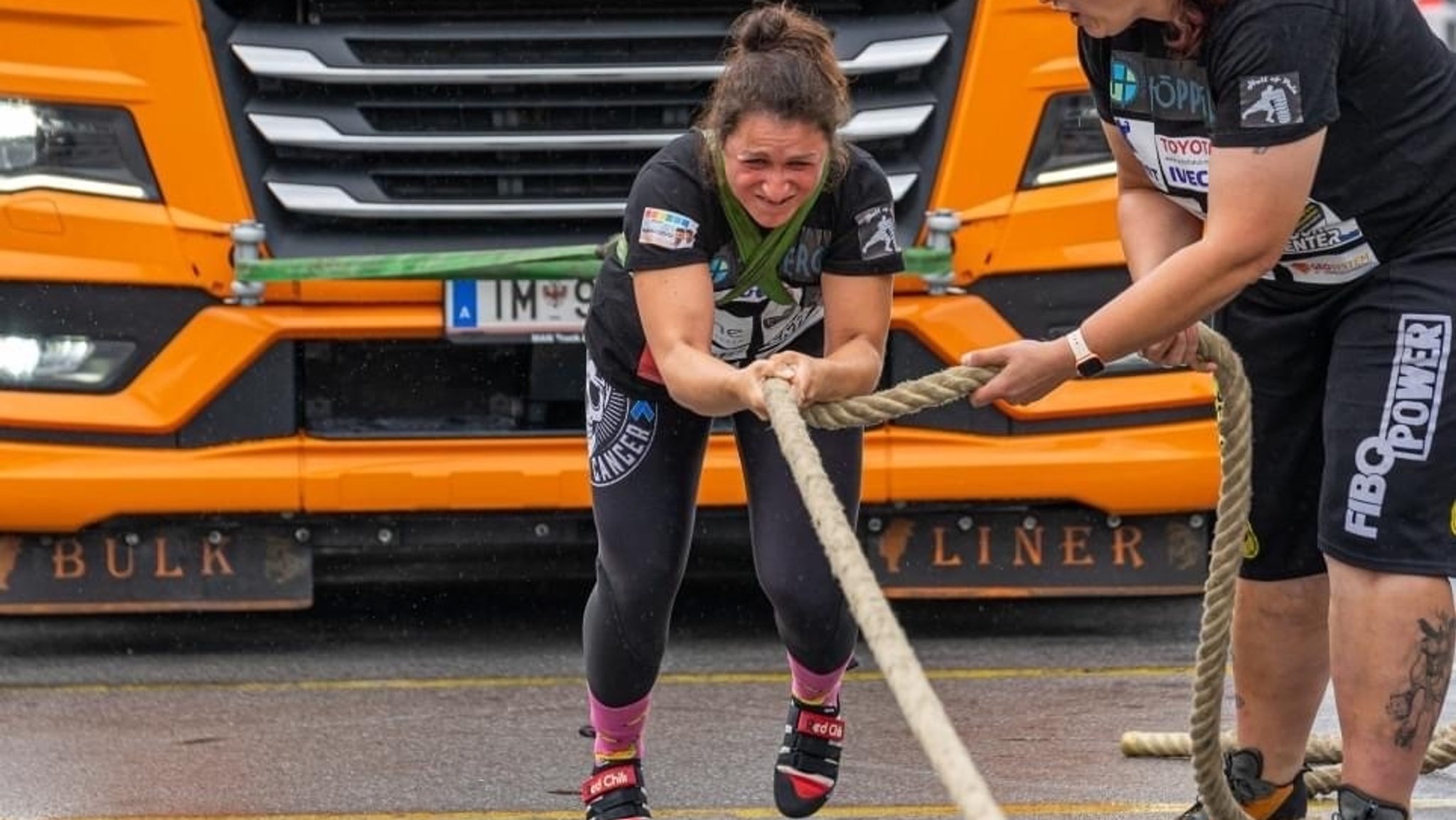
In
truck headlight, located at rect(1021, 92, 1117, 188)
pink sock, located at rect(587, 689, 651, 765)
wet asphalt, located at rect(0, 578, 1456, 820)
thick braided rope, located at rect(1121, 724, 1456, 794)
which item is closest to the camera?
pink sock, located at rect(587, 689, 651, 765)

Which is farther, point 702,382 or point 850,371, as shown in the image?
point 850,371

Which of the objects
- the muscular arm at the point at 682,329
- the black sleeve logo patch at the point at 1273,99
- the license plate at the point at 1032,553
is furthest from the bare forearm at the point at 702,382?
the license plate at the point at 1032,553

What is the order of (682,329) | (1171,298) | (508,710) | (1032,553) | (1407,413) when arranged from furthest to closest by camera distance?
(1032,553), (508,710), (682,329), (1407,413), (1171,298)

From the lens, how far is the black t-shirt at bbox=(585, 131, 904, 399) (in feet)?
16.8

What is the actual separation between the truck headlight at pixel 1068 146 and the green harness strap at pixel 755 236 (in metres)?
1.95

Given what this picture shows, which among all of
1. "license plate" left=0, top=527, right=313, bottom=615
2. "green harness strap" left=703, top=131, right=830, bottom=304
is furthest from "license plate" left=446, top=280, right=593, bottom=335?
"green harness strap" left=703, top=131, right=830, bottom=304

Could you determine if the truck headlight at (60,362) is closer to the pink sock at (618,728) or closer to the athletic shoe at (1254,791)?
the pink sock at (618,728)

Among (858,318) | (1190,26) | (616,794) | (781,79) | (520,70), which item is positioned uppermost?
(1190,26)

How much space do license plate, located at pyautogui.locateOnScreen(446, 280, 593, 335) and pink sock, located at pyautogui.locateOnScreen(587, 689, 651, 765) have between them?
1671mm

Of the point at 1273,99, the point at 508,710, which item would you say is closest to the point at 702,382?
the point at 1273,99

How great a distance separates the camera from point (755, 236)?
5188mm

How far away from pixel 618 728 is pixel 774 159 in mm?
1151

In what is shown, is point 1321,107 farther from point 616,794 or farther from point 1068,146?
point 1068,146

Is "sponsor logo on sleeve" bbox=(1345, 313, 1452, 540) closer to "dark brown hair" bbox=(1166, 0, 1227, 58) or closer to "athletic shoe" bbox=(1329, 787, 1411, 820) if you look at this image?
"athletic shoe" bbox=(1329, 787, 1411, 820)
